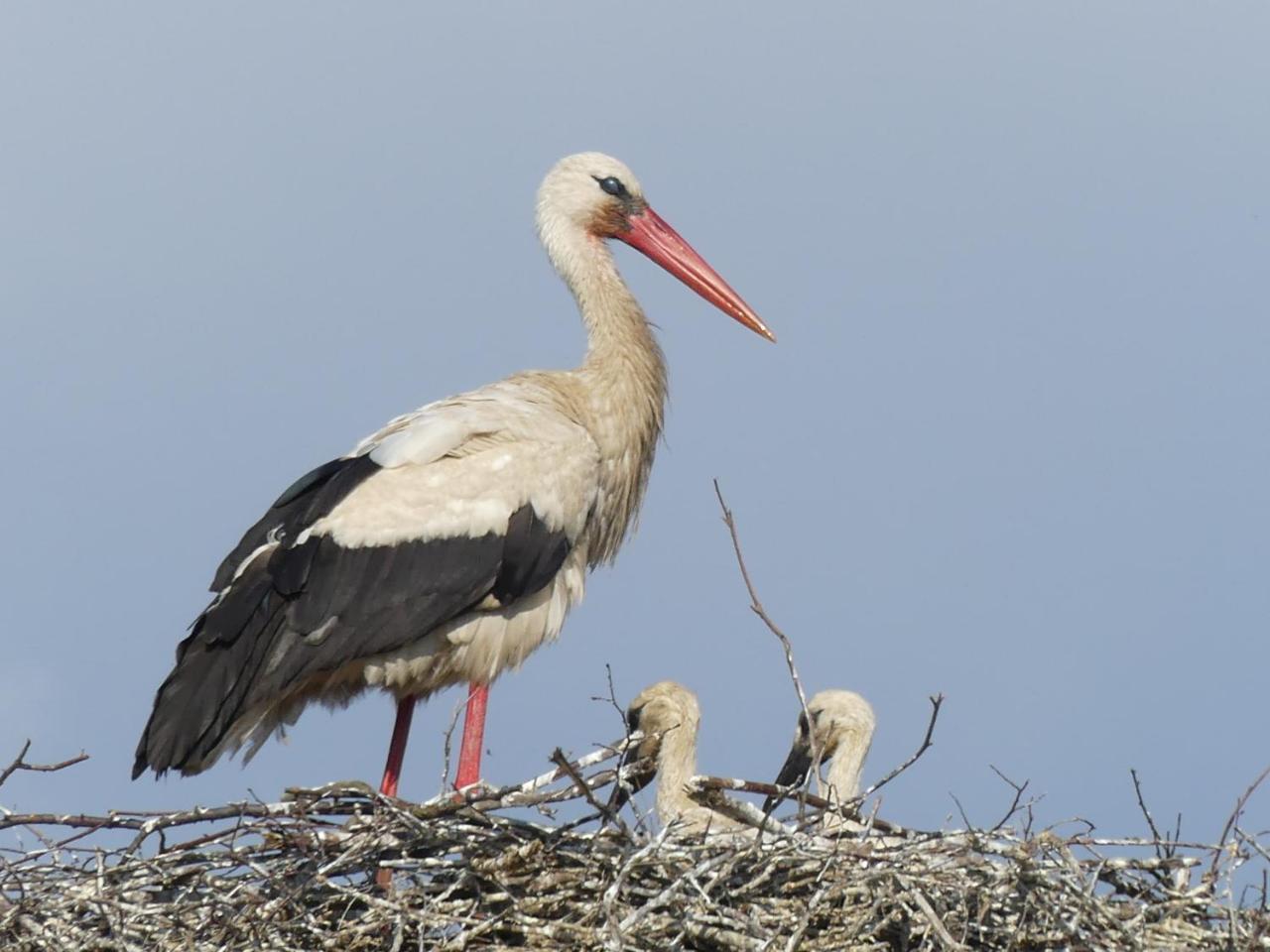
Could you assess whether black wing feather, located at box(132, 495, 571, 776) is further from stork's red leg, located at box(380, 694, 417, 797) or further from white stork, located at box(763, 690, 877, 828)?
white stork, located at box(763, 690, 877, 828)

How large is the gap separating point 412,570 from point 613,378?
3.30 feet

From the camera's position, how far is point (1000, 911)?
5.25 meters

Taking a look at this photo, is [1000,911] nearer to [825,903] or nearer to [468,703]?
[825,903]

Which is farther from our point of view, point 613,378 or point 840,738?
point 613,378

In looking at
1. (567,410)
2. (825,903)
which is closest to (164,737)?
(567,410)

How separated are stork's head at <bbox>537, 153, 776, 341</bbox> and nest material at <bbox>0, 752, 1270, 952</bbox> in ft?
7.88

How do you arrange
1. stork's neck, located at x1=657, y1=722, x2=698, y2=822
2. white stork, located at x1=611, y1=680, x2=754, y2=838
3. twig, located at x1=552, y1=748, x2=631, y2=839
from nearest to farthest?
twig, located at x1=552, y1=748, x2=631, y2=839 < white stork, located at x1=611, y1=680, x2=754, y2=838 < stork's neck, located at x1=657, y1=722, x2=698, y2=822

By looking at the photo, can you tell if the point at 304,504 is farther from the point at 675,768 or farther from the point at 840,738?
the point at 840,738

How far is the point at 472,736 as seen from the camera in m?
6.42

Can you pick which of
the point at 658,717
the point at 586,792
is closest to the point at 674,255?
the point at 658,717

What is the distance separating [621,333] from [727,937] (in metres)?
2.48

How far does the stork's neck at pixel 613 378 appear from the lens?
22.5 ft

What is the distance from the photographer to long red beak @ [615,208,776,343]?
7.52 m

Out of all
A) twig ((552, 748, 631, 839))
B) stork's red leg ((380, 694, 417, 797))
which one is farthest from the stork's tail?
twig ((552, 748, 631, 839))
